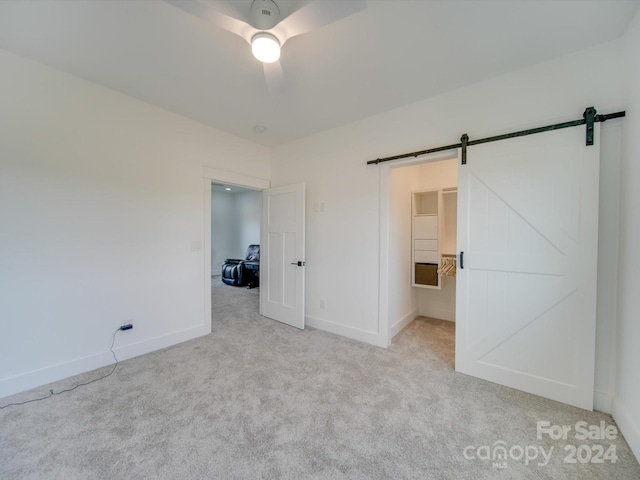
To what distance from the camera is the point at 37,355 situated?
213 centimetres

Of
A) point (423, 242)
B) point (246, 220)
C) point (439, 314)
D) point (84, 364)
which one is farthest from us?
point (246, 220)

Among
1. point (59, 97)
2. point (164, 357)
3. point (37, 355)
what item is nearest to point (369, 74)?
point (59, 97)

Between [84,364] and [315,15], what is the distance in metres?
3.35

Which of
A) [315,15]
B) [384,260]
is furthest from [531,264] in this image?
[315,15]

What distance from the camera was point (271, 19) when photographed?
1458 mm

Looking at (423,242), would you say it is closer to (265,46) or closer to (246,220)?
(265,46)

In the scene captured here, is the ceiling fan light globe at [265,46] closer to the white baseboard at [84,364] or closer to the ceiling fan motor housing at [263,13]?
the ceiling fan motor housing at [263,13]

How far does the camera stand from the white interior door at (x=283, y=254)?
3484 millimetres

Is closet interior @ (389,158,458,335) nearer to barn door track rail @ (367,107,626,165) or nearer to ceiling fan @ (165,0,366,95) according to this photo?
barn door track rail @ (367,107,626,165)

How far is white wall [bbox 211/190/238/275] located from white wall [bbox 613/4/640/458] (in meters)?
7.96

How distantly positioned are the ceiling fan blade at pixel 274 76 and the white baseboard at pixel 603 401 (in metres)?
3.25

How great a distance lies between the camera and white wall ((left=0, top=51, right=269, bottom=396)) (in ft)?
6.73

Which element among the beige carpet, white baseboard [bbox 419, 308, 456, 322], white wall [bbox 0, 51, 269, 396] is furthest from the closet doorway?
white wall [bbox 0, 51, 269, 396]

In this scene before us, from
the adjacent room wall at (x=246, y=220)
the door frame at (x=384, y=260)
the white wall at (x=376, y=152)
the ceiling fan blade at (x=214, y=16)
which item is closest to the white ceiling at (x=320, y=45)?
the ceiling fan blade at (x=214, y=16)
